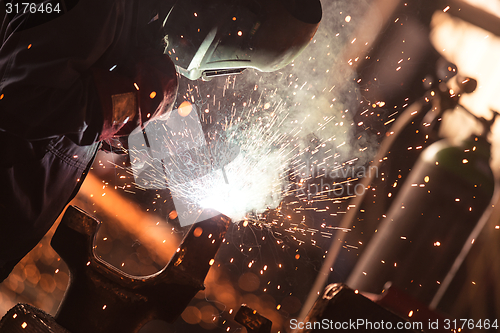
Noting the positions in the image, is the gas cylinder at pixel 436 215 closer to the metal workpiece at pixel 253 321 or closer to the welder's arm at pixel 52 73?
the metal workpiece at pixel 253 321

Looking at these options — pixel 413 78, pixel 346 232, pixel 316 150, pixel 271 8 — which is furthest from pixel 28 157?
pixel 413 78

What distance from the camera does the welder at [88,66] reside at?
32.0 inches

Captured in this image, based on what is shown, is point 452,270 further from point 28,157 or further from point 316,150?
point 28,157

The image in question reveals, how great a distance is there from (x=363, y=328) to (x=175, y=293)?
53 cm

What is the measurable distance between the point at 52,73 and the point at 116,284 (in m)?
0.67

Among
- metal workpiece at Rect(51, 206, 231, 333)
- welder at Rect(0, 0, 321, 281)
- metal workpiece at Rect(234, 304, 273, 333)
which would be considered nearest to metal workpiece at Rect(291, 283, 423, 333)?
metal workpiece at Rect(234, 304, 273, 333)

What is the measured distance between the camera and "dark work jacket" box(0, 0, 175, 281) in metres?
0.79

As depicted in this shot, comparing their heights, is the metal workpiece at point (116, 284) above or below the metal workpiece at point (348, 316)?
below

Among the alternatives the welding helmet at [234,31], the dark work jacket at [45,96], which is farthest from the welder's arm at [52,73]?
the welding helmet at [234,31]

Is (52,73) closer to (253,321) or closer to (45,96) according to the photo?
(45,96)

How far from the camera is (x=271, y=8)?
139cm

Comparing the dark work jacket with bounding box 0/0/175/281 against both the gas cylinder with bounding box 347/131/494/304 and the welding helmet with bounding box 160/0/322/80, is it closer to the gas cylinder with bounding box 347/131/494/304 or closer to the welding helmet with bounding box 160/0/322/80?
the welding helmet with bounding box 160/0/322/80

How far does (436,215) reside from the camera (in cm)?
198

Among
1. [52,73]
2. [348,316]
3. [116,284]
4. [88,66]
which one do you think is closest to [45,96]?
[52,73]
